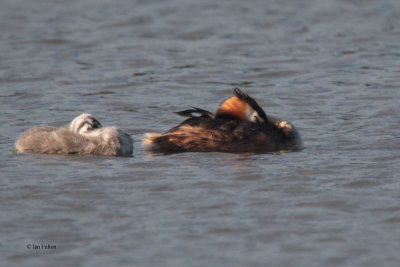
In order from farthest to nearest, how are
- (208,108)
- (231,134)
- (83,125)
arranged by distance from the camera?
(208,108) < (83,125) < (231,134)

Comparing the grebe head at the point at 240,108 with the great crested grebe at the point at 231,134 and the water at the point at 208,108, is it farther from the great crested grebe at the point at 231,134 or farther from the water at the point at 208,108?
the water at the point at 208,108

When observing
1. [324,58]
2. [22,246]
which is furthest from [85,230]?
[324,58]

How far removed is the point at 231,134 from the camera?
9.48 metres

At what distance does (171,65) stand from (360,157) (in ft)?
21.0

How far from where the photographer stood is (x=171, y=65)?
15.1 meters

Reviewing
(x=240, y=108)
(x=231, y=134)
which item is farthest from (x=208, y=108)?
(x=231, y=134)

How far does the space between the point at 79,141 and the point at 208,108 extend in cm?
320

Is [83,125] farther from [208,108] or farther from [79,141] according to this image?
[208,108]

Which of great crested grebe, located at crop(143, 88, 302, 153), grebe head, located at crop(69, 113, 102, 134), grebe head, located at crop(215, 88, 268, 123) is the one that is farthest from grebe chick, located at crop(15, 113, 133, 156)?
grebe head, located at crop(215, 88, 268, 123)

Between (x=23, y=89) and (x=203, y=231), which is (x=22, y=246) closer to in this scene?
(x=203, y=231)

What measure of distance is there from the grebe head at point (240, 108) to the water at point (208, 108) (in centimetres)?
55

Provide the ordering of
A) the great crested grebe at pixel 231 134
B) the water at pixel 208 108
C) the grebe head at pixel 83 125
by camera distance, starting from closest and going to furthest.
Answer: the water at pixel 208 108
the great crested grebe at pixel 231 134
the grebe head at pixel 83 125

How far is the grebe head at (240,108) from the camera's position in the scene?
31.8 ft

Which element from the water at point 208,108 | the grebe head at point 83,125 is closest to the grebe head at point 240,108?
the water at point 208,108
